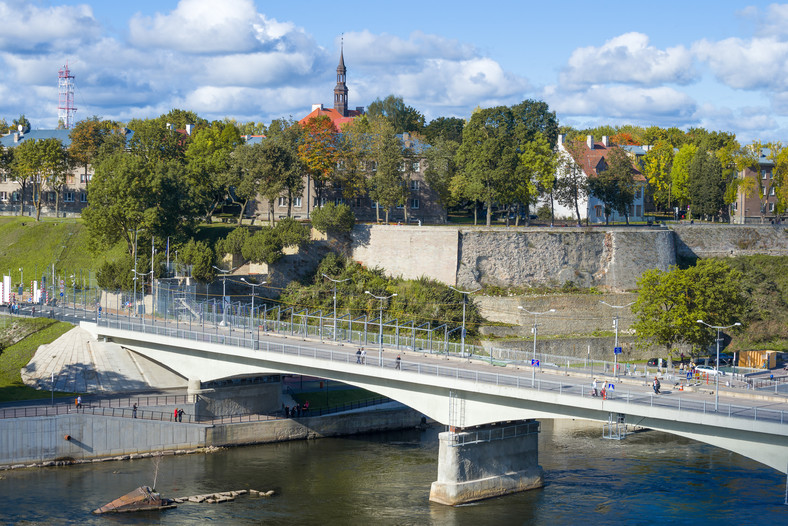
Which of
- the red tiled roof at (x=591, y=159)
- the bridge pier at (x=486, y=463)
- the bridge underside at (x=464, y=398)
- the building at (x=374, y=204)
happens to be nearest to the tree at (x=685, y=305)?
the bridge pier at (x=486, y=463)

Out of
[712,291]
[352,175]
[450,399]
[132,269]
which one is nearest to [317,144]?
[352,175]

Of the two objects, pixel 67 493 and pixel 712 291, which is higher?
pixel 712 291

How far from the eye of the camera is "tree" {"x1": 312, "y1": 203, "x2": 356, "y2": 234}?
96.4 meters

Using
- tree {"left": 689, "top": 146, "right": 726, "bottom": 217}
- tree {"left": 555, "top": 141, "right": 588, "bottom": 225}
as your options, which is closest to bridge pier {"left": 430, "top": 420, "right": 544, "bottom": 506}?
tree {"left": 555, "top": 141, "right": 588, "bottom": 225}

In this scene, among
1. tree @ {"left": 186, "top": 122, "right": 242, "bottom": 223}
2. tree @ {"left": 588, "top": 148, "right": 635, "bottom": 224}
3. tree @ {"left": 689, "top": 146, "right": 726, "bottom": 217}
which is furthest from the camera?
tree @ {"left": 689, "top": 146, "right": 726, "bottom": 217}

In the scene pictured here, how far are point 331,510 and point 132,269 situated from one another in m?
40.8

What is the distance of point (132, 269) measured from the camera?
8519cm

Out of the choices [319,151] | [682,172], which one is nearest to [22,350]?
[319,151]

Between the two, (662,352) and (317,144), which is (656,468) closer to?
(662,352)

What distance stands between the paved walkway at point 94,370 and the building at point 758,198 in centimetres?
7572

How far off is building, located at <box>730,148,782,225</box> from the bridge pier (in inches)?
2836

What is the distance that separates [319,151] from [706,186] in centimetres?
4628

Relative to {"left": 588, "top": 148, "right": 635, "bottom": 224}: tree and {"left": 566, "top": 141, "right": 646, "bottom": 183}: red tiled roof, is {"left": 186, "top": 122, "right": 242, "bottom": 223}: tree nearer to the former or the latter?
{"left": 566, "top": 141, "right": 646, "bottom": 183}: red tiled roof

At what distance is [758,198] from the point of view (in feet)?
391
